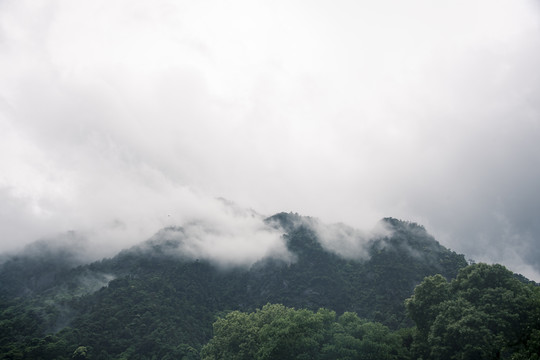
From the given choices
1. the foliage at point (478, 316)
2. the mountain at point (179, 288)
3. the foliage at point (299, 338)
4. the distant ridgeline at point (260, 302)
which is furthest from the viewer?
the mountain at point (179, 288)

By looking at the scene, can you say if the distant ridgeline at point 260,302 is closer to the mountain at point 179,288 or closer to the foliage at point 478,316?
the foliage at point 478,316

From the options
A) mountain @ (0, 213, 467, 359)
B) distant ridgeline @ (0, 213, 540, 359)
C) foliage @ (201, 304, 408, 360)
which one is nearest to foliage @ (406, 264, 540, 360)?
distant ridgeline @ (0, 213, 540, 359)

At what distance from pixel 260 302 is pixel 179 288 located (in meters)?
29.2

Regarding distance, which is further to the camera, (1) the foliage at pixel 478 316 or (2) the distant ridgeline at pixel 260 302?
(2) the distant ridgeline at pixel 260 302

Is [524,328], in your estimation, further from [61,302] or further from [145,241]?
[145,241]

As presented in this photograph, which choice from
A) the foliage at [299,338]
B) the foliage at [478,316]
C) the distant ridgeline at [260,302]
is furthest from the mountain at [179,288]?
the foliage at [478,316]

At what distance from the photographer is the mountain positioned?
248ft

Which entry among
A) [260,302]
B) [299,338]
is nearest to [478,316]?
[299,338]

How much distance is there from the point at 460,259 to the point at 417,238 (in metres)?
21.8

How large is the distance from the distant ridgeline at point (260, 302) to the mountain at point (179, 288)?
413 millimetres

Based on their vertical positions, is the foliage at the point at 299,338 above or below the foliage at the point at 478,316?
below

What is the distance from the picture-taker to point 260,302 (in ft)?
378

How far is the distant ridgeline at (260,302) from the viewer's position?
39156 mm

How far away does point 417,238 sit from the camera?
132000 millimetres
